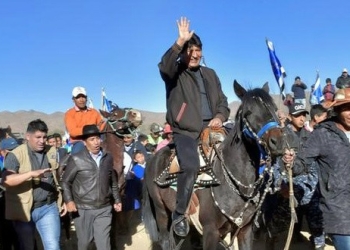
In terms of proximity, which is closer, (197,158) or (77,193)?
(197,158)

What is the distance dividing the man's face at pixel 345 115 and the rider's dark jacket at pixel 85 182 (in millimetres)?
3680

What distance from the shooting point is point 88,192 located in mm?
6766

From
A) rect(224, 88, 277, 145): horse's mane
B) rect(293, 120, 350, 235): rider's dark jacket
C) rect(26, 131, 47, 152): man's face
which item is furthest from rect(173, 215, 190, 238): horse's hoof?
rect(26, 131, 47, 152): man's face

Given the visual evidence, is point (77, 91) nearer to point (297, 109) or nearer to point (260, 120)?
point (297, 109)

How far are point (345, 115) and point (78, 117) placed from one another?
17.5ft

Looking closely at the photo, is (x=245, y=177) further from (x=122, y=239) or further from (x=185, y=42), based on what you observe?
(x=122, y=239)

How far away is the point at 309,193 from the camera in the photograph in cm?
709

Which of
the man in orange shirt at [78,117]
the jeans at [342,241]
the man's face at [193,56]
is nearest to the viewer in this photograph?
the jeans at [342,241]

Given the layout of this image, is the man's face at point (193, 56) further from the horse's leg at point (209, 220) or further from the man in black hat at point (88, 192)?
the man in black hat at point (88, 192)

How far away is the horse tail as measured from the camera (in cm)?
728

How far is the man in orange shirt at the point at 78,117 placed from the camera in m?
8.40

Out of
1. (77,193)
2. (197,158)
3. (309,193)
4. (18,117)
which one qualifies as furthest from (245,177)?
(18,117)

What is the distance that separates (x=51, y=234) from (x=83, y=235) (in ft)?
2.18

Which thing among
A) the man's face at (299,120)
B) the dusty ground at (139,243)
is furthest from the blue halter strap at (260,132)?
the dusty ground at (139,243)
